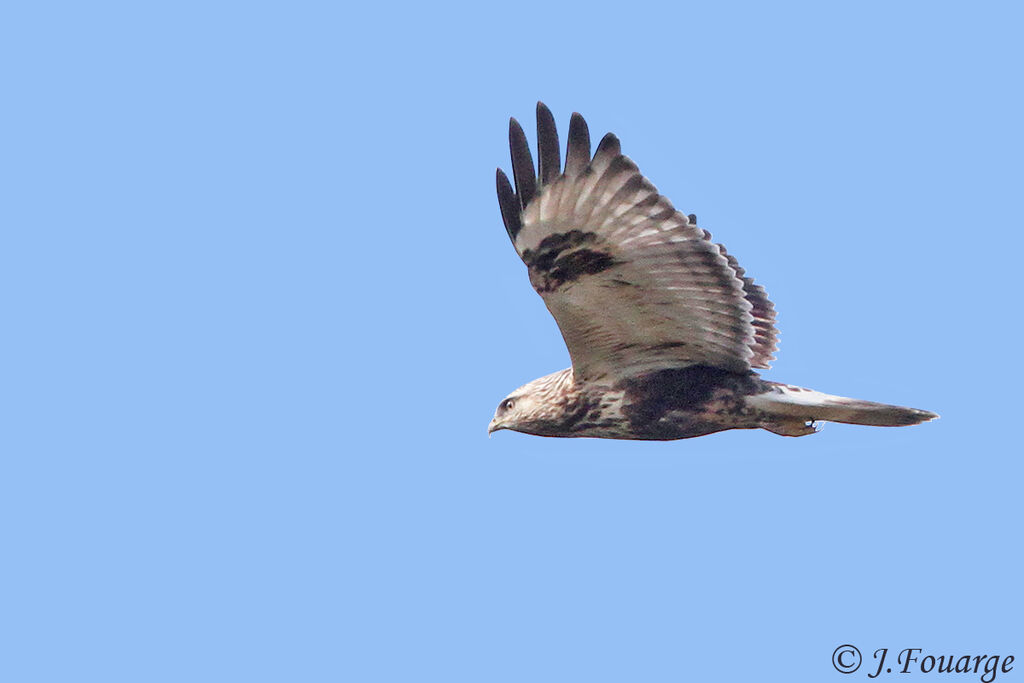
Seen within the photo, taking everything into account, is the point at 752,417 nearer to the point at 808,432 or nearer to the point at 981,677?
the point at 808,432

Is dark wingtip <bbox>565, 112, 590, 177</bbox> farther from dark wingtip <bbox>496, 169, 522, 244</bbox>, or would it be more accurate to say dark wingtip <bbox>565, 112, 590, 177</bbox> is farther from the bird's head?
the bird's head

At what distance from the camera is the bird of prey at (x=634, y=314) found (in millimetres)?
8781

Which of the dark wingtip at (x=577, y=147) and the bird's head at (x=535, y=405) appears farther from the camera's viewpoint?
the bird's head at (x=535, y=405)

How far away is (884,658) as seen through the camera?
405 inches

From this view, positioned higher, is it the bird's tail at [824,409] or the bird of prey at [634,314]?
the bird of prey at [634,314]

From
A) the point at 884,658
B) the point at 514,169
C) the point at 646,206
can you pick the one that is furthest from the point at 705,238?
the point at 884,658

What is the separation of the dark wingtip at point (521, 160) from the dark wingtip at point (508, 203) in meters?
0.08

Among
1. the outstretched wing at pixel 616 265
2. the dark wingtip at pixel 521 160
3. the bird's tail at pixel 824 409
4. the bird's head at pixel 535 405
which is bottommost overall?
the bird's tail at pixel 824 409

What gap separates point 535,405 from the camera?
10203mm

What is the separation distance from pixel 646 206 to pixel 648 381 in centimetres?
141

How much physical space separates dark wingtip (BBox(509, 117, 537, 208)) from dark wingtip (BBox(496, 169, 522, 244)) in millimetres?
76

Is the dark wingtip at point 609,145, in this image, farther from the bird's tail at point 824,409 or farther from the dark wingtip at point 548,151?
the bird's tail at point 824,409

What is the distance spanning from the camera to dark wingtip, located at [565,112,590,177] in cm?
873

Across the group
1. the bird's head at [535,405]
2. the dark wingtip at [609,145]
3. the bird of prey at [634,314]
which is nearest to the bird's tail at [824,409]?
the bird of prey at [634,314]
